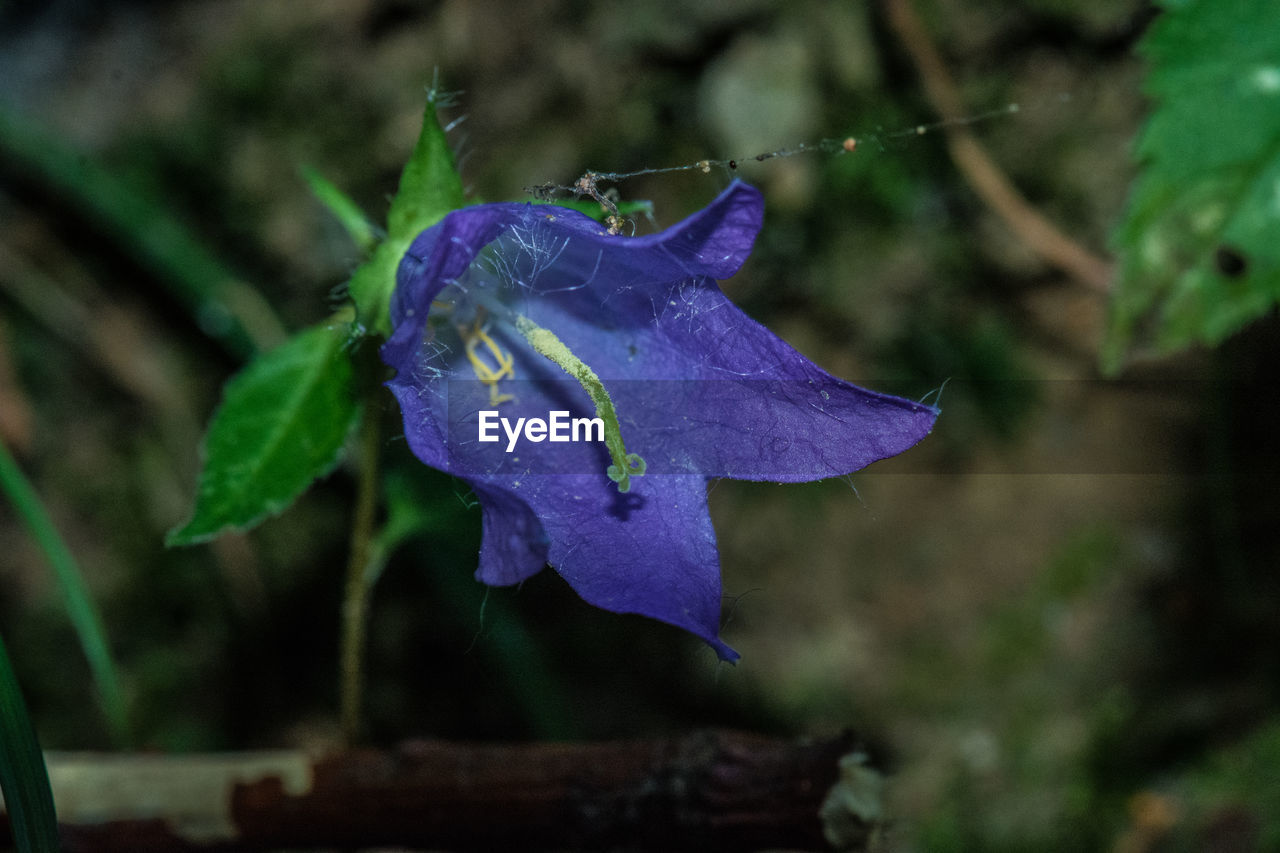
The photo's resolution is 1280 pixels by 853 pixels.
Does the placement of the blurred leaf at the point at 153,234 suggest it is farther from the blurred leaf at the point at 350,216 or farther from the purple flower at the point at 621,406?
the purple flower at the point at 621,406

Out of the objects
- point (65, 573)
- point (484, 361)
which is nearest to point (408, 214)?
point (484, 361)

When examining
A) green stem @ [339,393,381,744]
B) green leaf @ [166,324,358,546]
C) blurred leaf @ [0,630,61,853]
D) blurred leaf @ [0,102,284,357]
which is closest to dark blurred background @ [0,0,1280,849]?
blurred leaf @ [0,102,284,357]

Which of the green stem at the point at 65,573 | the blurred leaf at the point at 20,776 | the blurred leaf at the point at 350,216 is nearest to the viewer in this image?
the blurred leaf at the point at 20,776

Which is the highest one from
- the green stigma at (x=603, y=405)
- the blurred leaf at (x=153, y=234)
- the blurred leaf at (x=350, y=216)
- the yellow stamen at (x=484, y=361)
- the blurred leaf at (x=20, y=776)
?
the blurred leaf at (x=153, y=234)

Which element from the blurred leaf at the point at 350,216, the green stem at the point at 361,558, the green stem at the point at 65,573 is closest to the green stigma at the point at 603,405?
A: the blurred leaf at the point at 350,216

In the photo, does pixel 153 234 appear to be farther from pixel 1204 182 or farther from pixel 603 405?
pixel 1204 182

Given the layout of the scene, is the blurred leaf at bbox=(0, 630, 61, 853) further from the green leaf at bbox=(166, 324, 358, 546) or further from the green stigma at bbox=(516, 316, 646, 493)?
the green stigma at bbox=(516, 316, 646, 493)
